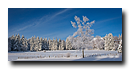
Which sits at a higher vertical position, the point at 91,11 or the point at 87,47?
the point at 91,11

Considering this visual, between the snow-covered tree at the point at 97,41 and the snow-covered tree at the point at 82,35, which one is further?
the snow-covered tree at the point at 97,41

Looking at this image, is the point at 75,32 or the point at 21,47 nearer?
the point at 75,32

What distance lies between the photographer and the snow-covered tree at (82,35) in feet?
34.0

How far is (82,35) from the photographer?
10.5m

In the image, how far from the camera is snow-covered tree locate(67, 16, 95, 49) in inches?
408

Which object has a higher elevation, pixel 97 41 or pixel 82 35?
pixel 82 35

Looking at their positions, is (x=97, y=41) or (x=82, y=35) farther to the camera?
(x=97, y=41)

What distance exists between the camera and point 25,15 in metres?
10.5
